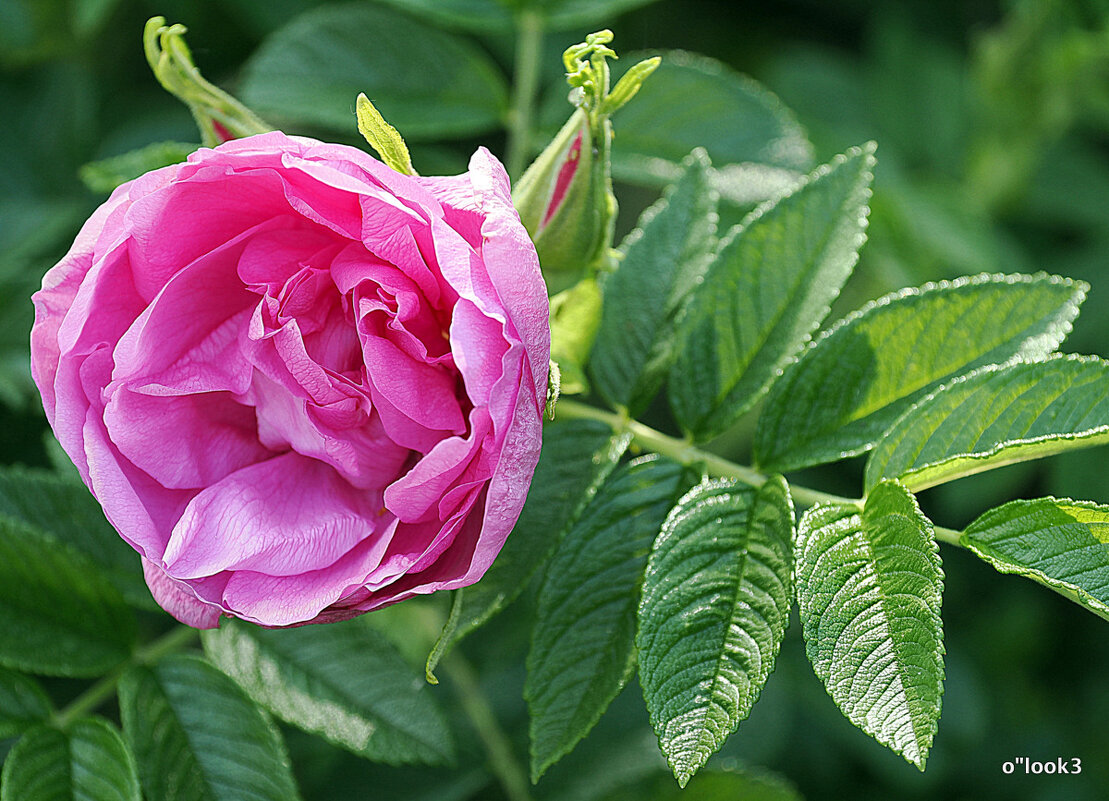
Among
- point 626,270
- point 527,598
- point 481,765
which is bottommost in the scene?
point 481,765

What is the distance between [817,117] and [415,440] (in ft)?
6.39

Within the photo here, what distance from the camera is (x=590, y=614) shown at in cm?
115

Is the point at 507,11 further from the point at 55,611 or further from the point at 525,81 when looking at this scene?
the point at 55,611

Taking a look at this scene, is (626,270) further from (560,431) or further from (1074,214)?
(1074,214)

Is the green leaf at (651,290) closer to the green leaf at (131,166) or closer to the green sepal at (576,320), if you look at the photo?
the green sepal at (576,320)

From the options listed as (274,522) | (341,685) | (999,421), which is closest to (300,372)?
(274,522)

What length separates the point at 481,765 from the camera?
1.79 m

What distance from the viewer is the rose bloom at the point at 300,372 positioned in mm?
889

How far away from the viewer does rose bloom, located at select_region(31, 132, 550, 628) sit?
89 centimetres

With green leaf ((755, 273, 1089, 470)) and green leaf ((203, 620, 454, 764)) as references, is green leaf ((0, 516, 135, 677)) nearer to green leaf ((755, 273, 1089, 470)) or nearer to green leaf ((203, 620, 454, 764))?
green leaf ((203, 620, 454, 764))

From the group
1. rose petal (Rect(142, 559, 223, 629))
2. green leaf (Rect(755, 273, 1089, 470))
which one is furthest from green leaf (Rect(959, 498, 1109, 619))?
rose petal (Rect(142, 559, 223, 629))

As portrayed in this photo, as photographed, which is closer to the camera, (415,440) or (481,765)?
(415,440)

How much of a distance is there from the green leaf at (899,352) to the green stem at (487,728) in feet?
2.80

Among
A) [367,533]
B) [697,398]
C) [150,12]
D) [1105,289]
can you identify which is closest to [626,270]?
[697,398]
